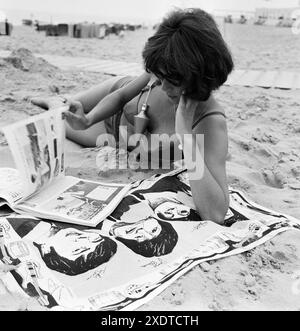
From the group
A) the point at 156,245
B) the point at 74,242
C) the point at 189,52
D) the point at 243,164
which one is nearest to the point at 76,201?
the point at 74,242

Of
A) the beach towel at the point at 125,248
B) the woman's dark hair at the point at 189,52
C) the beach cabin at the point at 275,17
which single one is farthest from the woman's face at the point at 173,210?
the beach cabin at the point at 275,17

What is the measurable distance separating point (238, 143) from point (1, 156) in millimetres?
1133

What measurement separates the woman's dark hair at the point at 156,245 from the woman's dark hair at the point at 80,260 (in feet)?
0.17

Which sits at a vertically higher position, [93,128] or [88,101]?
[88,101]

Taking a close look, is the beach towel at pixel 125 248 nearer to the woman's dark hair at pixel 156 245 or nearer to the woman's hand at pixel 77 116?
the woman's dark hair at pixel 156 245

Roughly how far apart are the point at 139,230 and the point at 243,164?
0.85 m

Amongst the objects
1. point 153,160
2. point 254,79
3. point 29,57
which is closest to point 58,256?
point 153,160

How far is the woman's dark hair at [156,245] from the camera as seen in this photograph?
1152mm

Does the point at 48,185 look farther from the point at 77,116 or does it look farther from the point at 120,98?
the point at 120,98

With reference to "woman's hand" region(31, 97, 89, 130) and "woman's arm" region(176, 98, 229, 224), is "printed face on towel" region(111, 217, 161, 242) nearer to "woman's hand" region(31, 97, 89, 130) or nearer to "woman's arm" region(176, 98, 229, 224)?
"woman's arm" region(176, 98, 229, 224)

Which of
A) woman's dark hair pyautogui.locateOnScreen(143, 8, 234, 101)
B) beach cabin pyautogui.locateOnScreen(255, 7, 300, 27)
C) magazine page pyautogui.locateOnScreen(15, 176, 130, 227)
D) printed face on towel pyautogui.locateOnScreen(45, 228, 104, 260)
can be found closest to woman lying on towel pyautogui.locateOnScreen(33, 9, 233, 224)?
woman's dark hair pyautogui.locateOnScreen(143, 8, 234, 101)

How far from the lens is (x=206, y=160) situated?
1.32 m
